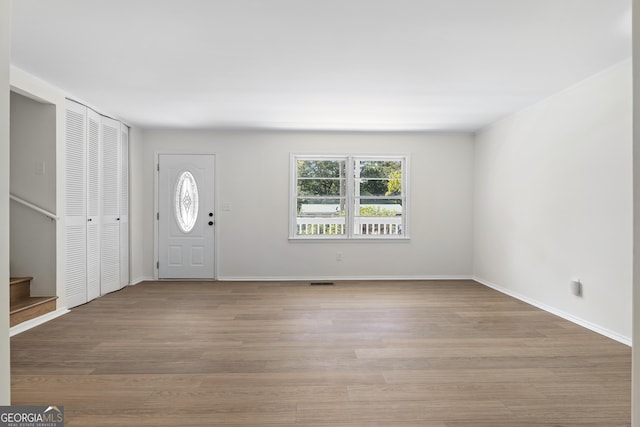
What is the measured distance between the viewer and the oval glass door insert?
6.21 m

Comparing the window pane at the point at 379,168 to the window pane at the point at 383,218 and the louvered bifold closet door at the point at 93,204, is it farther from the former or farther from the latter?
the louvered bifold closet door at the point at 93,204

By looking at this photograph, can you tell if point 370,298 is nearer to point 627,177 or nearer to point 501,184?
point 501,184

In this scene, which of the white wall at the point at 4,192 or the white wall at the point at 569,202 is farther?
the white wall at the point at 569,202

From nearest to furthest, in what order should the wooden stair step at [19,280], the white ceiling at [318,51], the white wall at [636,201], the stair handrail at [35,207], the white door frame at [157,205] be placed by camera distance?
the white wall at [636,201]
the white ceiling at [318,51]
the wooden stair step at [19,280]
the stair handrail at [35,207]
the white door frame at [157,205]

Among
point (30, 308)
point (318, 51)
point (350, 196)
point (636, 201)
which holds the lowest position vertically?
point (30, 308)

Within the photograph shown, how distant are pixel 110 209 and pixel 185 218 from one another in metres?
1.15

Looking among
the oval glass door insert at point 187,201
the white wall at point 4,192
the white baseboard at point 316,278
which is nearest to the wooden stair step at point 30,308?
the oval glass door insert at point 187,201

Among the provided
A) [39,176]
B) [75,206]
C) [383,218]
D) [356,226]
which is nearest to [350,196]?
[356,226]

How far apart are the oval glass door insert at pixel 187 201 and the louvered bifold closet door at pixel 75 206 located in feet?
5.37

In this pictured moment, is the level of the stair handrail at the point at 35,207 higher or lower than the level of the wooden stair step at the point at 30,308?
higher

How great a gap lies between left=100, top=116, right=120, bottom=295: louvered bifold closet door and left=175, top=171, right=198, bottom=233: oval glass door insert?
3.08ft

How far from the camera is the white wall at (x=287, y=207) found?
620 cm

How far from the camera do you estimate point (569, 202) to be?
405 cm

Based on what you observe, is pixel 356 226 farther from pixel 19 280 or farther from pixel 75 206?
pixel 19 280
